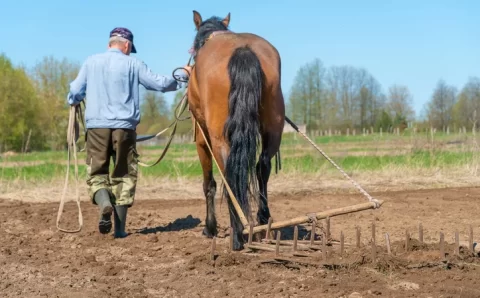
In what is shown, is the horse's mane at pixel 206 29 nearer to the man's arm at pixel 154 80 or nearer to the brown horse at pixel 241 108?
the man's arm at pixel 154 80

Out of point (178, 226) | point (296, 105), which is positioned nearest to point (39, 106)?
point (296, 105)

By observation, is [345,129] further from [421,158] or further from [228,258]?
[228,258]

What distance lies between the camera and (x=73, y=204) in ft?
34.1

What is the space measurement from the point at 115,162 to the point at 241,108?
7.08 ft

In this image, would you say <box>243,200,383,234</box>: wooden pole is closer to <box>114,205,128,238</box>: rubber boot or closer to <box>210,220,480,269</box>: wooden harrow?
<box>210,220,480,269</box>: wooden harrow

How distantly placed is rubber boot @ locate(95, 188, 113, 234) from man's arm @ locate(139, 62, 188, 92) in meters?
1.25

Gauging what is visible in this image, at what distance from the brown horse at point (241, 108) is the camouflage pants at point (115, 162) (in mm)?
1209

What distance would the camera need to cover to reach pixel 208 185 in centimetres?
730

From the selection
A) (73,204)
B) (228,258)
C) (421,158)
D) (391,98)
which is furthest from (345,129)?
(228,258)

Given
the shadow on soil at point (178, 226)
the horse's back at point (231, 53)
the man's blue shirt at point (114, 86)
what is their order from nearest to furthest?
the horse's back at point (231, 53)
the man's blue shirt at point (114, 86)
the shadow on soil at point (178, 226)

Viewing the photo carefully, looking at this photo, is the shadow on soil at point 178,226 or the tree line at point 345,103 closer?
the shadow on soil at point 178,226

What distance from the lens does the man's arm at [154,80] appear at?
270 inches

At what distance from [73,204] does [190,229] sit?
138 inches

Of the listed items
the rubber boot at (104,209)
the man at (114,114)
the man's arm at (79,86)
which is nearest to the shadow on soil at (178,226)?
the man at (114,114)
